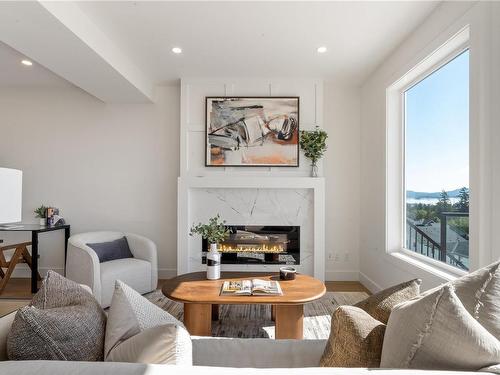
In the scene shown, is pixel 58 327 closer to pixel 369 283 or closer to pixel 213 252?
pixel 213 252

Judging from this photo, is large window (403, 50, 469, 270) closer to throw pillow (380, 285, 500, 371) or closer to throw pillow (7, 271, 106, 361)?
throw pillow (380, 285, 500, 371)

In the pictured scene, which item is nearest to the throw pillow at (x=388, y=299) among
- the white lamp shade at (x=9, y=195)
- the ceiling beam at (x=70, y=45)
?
the white lamp shade at (x=9, y=195)

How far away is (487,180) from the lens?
6.23ft

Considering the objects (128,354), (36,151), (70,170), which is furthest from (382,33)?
(36,151)

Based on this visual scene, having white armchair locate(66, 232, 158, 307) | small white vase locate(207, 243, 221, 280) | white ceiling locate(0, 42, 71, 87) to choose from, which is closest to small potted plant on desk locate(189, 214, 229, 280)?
small white vase locate(207, 243, 221, 280)

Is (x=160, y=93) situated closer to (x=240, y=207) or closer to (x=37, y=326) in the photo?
(x=240, y=207)

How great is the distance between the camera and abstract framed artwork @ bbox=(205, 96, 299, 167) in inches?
156

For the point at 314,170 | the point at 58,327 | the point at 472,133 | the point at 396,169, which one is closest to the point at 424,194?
the point at 396,169

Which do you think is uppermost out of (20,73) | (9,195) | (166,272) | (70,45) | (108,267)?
(20,73)

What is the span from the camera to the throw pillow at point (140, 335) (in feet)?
2.95

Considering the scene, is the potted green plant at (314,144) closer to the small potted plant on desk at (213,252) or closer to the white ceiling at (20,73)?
the small potted plant on desk at (213,252)

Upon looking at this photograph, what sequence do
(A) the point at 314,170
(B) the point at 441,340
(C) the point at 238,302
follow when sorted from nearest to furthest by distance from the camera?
(B) the point at 441,340 < (C) the point at 238,302 < (A) the point at 314,170

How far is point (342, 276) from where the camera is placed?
4.21m

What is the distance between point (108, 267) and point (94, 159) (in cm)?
169
